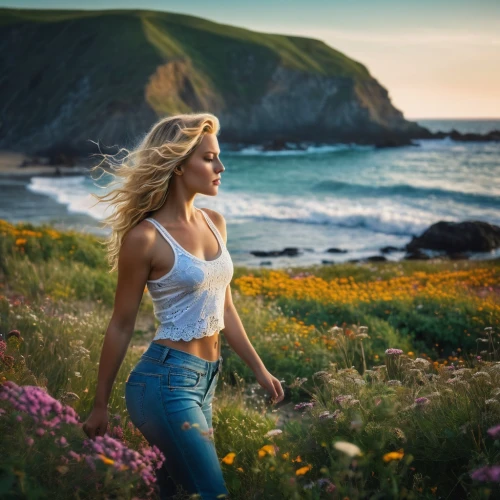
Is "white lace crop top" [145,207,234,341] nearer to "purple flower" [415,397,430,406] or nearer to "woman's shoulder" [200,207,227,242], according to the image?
"woman's shoulder" [200,207,227,242]

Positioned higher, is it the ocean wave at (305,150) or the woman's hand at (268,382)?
the ocean wave at (305,150)

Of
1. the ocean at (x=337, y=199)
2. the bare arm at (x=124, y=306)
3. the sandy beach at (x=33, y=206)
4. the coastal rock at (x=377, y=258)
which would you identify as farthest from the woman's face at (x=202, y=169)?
the coastal rock at (x=377, y=258)

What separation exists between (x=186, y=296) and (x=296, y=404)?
2.89 metres

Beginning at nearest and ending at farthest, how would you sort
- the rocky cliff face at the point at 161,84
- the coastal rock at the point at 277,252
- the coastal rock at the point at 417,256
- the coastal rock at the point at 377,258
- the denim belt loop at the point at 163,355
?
the denim belt loop at the point at 163,355, the coastal rock at the point at 377,258, the coastal rock at the point at 417,256, the coastal rock at the point at 277,252, the rocky cliff face at the point at 161,84

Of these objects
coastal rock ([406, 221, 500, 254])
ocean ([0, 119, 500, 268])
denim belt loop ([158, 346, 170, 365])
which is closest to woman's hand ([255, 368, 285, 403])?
denim belt loop ([158, 346, 170, 365])

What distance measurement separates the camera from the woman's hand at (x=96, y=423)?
273 cm

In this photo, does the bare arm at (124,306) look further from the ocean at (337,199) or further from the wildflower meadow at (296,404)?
→ the ocean at (337,199)

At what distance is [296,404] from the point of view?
5.48m

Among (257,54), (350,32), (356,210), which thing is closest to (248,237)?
(356,210)

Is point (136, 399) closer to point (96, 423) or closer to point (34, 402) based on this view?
point (96, 423)

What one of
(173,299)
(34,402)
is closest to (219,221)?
(173,299)

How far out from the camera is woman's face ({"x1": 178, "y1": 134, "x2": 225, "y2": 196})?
10.1 feet

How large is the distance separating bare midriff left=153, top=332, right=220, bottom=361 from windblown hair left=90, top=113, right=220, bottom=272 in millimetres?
600

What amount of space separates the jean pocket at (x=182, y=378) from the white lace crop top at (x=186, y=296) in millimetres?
149
